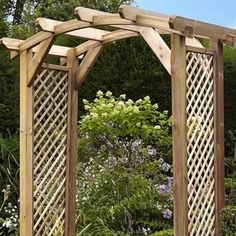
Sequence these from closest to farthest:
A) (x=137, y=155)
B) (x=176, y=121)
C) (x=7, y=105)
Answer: (x=176, y=121)
(x=137, y=155)
(x=7, y=105)

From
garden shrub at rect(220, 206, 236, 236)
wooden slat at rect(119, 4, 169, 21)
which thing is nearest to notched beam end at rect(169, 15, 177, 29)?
wooden slat at rect(119, 4, 169, 21)

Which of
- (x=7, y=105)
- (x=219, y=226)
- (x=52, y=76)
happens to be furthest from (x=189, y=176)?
(x=7, y=105)

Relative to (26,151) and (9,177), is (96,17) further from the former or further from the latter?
(9,177)

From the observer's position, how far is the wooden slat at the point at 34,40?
516 centimetres

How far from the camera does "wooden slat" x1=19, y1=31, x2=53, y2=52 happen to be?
16.9 feet

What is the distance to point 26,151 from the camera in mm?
5422

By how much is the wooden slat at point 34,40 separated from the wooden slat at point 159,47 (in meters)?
0.96

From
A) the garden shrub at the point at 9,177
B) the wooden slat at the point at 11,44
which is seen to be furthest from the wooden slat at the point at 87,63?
the garden shrub at the point at 9,177

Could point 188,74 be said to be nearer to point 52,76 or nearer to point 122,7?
point 122,7

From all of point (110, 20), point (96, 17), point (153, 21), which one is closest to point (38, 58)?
point (96, 17)

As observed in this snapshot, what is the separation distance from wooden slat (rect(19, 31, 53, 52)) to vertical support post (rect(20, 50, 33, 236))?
0.06 metres

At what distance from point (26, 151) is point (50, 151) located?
0.99ft

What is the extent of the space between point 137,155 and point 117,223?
838 mm

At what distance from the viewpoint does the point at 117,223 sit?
6496mm
